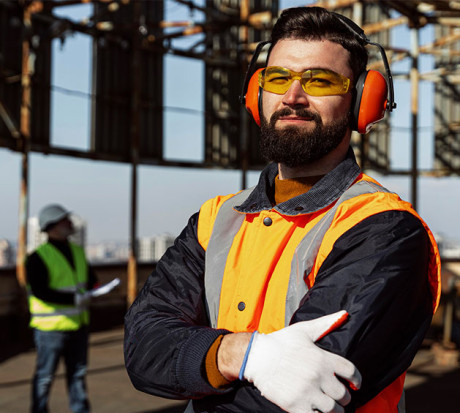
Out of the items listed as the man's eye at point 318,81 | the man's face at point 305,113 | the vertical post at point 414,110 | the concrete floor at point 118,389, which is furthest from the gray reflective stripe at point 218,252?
the vertical post at point 414,110

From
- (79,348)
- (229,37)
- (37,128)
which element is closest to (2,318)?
(37,128)

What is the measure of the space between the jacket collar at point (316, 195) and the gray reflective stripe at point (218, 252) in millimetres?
50

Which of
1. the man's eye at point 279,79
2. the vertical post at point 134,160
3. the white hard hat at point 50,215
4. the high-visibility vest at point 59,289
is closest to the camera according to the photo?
the man's eye at point 279,79

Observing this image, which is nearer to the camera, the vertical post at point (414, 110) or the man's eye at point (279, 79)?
the man's eye at point (279, 79)

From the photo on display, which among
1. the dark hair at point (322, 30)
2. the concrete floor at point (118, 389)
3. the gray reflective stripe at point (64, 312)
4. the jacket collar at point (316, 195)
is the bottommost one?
the concrete floor at point (118, 389)

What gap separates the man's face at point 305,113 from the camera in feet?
6.29

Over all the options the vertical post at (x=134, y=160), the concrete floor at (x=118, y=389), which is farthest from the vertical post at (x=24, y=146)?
the vertical post at (x=134, y=160)

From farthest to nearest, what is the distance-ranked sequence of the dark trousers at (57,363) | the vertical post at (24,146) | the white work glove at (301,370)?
the vertical post at (24,146) < the dark trousers at (57,363) < the white work glove at (301,370)

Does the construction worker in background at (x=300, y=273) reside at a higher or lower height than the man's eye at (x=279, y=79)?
lower

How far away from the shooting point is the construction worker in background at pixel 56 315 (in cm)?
575

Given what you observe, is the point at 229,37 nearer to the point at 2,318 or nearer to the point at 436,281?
the point at 2,318

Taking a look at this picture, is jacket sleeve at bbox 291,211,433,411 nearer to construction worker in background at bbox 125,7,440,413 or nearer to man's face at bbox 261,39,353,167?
construction worker in background at bbox 125,7,440,413

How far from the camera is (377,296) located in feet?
5.29

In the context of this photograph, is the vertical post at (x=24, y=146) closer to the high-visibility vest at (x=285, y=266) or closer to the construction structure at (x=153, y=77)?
the construction structure at (x=153, y=77)
